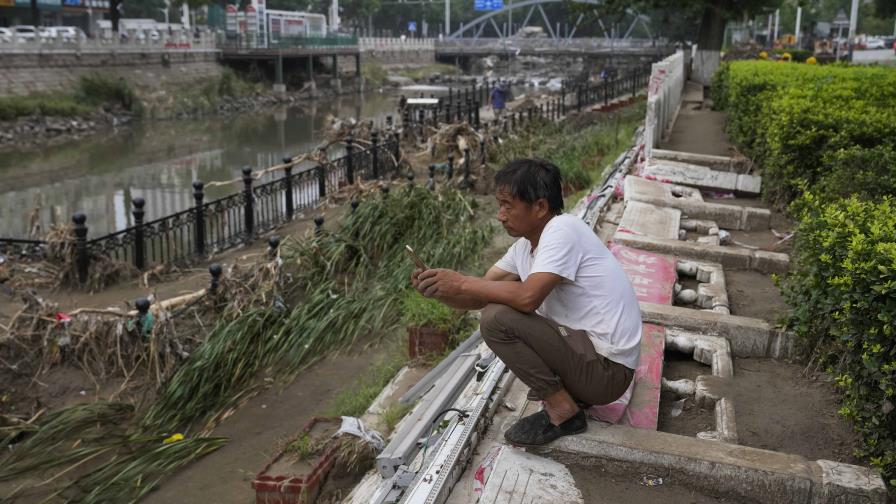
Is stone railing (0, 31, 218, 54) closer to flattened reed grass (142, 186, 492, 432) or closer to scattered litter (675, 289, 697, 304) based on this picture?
flattened reed grass (142, 186, 492, 432)

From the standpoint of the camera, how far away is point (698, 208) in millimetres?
8539

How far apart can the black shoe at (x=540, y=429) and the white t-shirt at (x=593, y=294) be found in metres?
0.34

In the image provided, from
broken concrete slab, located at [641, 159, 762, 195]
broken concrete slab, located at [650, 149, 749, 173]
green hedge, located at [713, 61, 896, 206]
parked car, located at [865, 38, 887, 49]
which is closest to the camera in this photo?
green hedge, located at [713, 61, 896, 206]

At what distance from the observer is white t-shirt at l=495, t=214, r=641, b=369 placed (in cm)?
345

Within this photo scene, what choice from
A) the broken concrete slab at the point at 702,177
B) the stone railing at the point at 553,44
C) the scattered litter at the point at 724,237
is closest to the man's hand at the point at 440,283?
the scattered litter at the point at 724,237

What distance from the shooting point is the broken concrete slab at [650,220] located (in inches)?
293

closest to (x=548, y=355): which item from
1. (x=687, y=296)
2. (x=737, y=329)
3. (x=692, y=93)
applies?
(x=737, y=329)

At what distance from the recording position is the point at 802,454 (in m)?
3.82

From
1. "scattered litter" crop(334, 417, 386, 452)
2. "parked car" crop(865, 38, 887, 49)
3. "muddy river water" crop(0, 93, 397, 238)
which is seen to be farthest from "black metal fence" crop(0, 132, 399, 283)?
"parked car" crop(865, 38, 887, 49)

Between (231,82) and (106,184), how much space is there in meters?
21.1

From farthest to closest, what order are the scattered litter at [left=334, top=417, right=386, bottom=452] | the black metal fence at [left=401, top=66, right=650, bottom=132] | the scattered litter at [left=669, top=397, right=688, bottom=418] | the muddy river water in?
the black metal fence at [left=401, top=66, right=650, bottom=132] < the muddy river water < the scattered litter at [left=334, top=417, right=386, bottom=452] < the scattered litter at [left=669, top=397, right=688, bottom=418]

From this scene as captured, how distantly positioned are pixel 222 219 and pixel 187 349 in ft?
13.3

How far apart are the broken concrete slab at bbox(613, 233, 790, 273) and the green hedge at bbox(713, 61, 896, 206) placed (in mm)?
630

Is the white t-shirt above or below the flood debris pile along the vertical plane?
above
